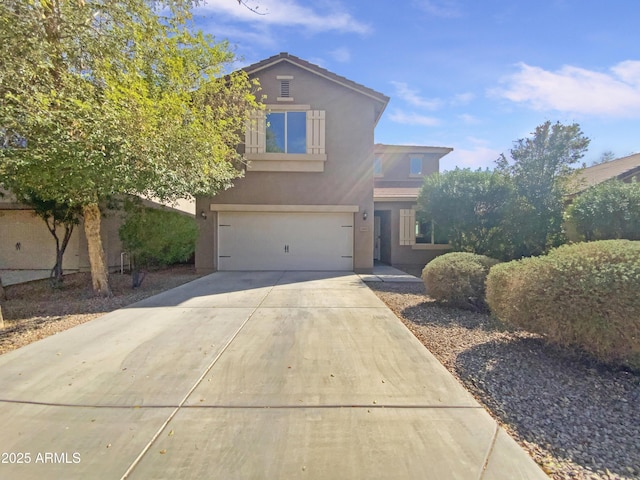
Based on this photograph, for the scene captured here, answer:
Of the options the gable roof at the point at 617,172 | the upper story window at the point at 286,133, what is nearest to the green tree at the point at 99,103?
the upper story window at the point at 286,133

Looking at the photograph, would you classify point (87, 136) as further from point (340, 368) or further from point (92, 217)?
point (340, 368)

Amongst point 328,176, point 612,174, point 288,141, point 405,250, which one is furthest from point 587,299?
point 612,174

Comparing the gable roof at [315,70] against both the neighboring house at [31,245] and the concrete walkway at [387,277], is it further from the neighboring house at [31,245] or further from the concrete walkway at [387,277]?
the neighboring house at [31,245]

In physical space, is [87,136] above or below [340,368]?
above

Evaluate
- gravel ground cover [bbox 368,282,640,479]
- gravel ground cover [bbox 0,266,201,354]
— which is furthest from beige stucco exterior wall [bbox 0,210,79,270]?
gravel ground cover [bbox 368,282,640,479]

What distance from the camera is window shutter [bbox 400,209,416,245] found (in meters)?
15.3

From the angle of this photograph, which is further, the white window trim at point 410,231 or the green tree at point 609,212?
the white window trim at point 410,231

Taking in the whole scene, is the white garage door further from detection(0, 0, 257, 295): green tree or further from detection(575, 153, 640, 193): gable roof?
detection(575, 153, 640, 193): gable roof

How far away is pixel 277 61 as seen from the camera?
42.4 feet

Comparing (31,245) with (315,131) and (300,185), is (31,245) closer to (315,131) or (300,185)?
(300,185)

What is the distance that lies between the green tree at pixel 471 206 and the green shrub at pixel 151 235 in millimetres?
8137

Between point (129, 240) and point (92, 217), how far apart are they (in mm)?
1325

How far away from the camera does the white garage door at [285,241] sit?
527 inches

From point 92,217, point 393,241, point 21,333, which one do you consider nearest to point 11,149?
point 92,217
